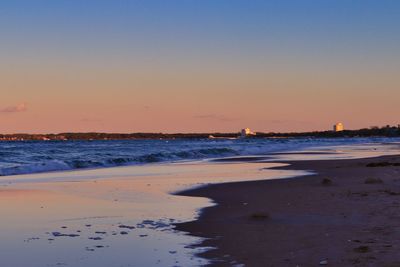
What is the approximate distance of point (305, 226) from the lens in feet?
36.8

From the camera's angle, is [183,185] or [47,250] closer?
[47,250]

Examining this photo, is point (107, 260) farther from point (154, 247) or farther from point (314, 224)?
point (314, 224)

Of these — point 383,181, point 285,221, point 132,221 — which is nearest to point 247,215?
point 285,221

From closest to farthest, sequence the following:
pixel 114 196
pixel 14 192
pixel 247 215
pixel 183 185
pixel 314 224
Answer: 1. pixel 314 224
2. pixel 247 215
3. pixel 114 196
4. pixel 14 192
5. pixel 183 185

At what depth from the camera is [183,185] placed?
841 inches

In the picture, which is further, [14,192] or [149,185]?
[149,185]

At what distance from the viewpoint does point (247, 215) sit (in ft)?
43.0

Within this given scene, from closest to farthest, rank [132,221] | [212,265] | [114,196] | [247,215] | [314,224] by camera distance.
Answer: [212,265], [314,224], [132,221], [247,215], [114,196]

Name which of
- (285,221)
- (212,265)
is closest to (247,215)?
(285,221)

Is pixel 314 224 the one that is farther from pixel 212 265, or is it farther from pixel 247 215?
pixel 212 265

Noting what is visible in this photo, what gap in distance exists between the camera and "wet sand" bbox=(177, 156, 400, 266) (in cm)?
853

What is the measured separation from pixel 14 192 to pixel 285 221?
9.85m

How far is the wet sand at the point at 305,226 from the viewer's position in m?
8.53

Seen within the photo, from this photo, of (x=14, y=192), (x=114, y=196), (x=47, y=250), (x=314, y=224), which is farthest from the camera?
(x=14, y=192)
